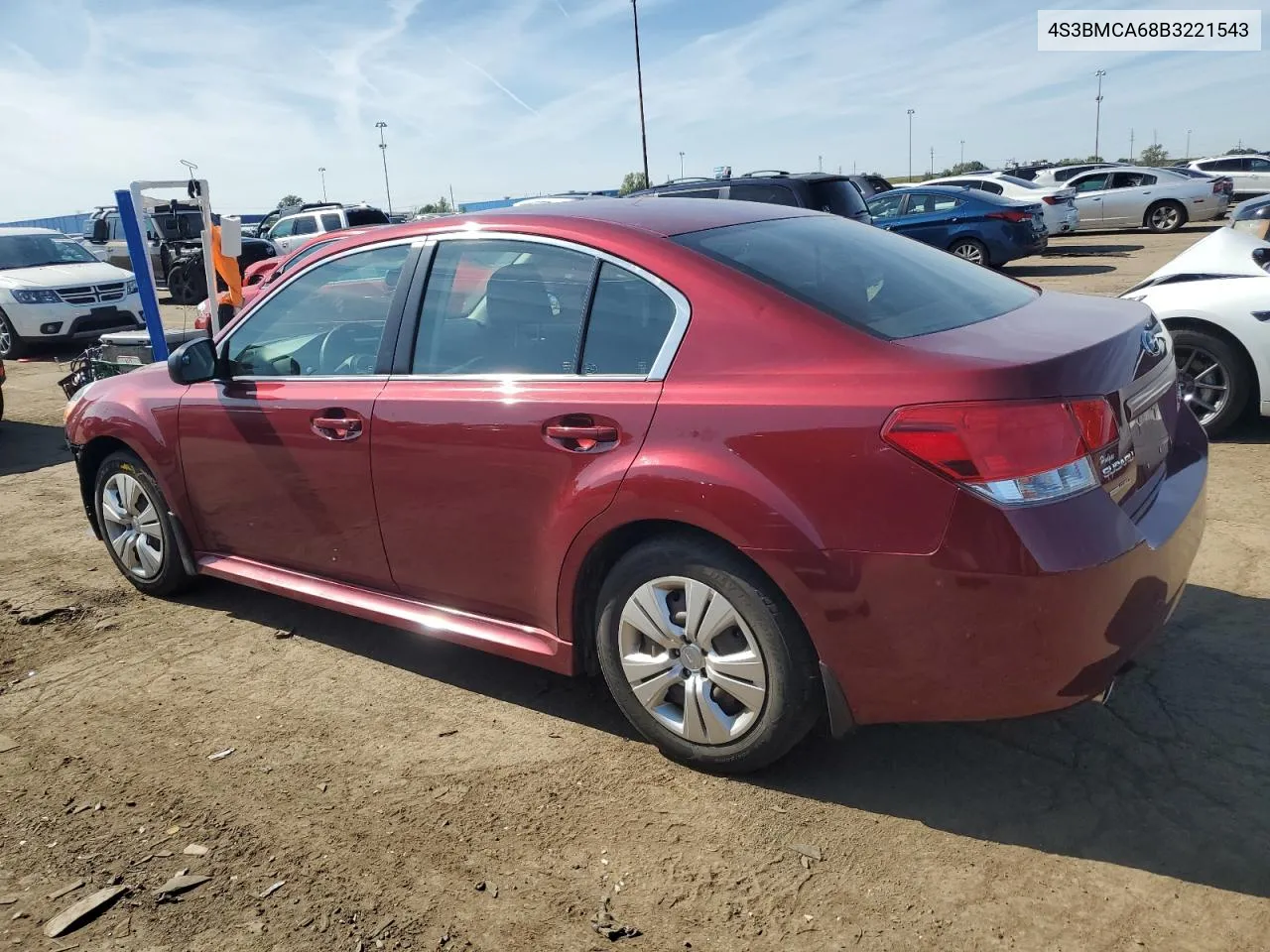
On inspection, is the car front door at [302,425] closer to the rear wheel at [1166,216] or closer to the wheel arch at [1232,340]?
the wheel arch at [1232,340]

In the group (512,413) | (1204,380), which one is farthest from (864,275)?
(1204,380)

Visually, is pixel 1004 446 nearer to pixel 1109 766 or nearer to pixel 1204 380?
pixel 1109 766

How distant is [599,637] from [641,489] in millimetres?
563

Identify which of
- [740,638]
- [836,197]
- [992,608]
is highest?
[836,197]

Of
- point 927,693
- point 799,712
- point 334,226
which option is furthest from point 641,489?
point 334,226

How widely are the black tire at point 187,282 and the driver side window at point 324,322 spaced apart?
52.6 ft

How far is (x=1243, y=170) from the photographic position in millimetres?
27594

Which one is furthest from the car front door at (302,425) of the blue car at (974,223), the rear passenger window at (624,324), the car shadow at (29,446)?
the blue car at (974,223)

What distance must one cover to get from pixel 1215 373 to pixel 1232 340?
0.23 metres

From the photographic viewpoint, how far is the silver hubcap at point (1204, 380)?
6.10 m

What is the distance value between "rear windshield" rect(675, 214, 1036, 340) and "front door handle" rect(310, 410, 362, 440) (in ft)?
4.36

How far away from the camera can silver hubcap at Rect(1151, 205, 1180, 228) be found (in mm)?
23953

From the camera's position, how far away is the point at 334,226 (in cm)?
2105

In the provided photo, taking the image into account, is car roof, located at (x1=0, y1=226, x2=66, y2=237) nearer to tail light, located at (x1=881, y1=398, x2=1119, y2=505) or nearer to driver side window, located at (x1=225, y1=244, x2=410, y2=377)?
driver side window, located at (x1=225, y1=244, x2=410, y2=377)
